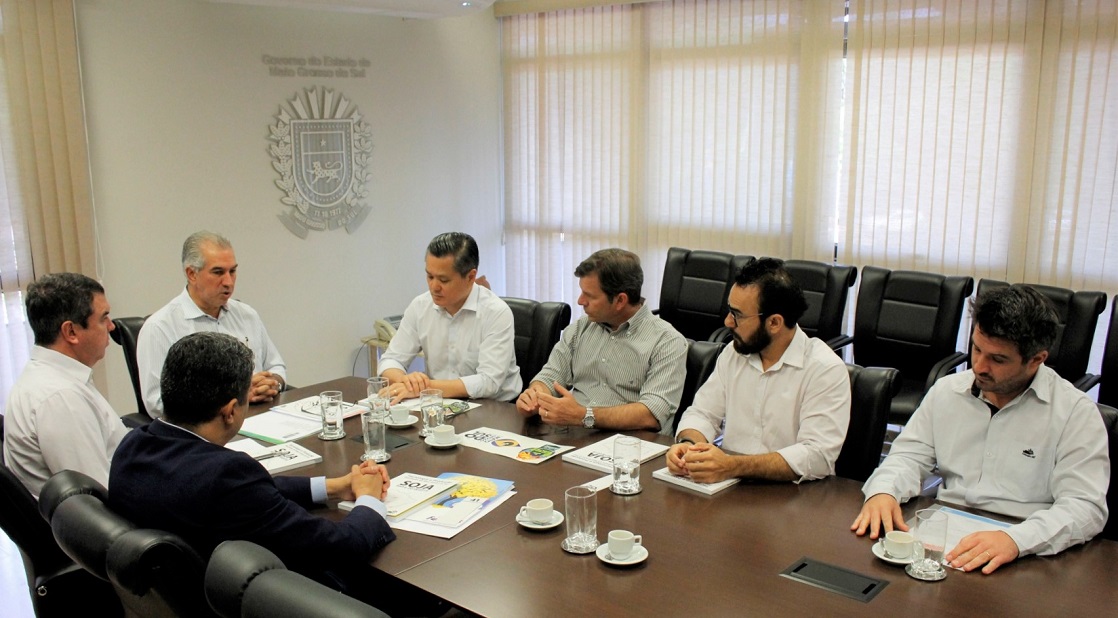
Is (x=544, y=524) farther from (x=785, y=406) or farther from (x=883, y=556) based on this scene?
(x=785, y=406)

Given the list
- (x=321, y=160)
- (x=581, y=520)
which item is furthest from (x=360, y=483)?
(x=321, y=160)

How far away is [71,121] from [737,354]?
3.68 meters

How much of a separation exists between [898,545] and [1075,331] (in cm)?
255

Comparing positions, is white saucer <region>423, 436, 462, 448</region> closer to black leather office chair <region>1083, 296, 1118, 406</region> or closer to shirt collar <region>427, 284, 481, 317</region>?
shirt collar <region>427, 284, 481, 317</region>

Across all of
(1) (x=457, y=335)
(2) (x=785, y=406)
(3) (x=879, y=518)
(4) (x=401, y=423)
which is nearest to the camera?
(3) (x=879, y=518)

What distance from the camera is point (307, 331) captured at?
6051 mm

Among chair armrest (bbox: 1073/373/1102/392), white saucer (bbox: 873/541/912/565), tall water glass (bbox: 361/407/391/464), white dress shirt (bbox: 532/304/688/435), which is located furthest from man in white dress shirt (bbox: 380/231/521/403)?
Result: chair armrest (bbox: 1073/373/1102/392)

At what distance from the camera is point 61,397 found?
2750 millimetres

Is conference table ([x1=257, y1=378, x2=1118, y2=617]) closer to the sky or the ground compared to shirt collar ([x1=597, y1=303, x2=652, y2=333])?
closer to the ground

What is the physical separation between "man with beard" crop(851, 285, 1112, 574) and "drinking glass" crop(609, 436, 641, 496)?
1.99ft

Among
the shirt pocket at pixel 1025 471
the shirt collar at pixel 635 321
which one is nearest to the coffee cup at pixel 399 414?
the shirt collar at pixel 635 321

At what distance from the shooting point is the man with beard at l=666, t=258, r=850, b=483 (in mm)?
2703

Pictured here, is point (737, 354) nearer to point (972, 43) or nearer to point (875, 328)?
point (875, 328)

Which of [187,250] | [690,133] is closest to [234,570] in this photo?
[187,250]
